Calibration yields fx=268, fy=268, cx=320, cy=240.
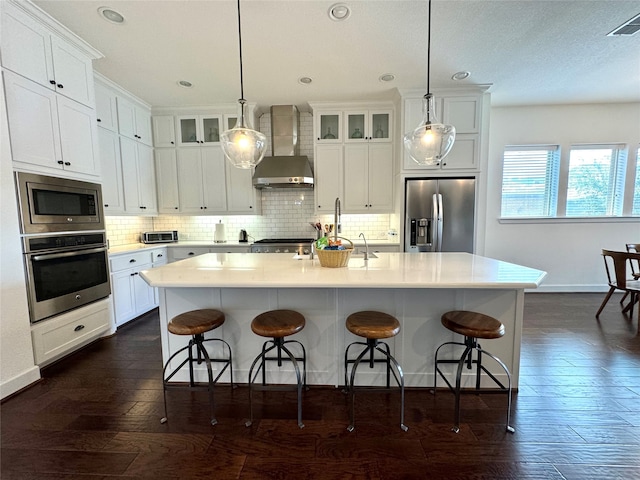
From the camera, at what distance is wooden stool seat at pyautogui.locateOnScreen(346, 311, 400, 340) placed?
1582 mm

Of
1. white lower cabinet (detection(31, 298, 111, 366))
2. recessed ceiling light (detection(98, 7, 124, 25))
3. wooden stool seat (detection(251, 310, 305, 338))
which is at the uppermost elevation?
recessed ceiling light (detection(98, 7, 124, 25))

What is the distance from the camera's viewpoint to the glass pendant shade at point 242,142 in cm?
206

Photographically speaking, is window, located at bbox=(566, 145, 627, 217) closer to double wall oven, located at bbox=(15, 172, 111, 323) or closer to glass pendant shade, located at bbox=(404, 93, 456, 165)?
glass pendant shade, located at bbox=(404, 93, 456, 165)

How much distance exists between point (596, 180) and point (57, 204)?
6959 millimetres

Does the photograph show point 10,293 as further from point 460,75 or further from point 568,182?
point 568,182

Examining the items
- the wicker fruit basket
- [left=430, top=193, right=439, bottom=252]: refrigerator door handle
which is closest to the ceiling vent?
[left=430, top=193, right=439, bottom=252]: refrigerator door handle

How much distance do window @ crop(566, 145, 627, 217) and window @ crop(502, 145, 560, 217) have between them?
0.25m

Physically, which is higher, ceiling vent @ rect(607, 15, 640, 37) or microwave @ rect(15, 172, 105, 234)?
ceiling vent @ rect(607, 15, 640, 37)

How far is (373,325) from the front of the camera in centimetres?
163

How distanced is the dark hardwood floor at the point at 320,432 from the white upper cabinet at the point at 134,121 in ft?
9.46

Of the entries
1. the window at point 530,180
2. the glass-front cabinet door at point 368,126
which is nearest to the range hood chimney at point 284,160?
the glass-front cabinet door at point 368,126

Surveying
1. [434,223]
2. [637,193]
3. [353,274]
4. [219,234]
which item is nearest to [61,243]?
[219,234]

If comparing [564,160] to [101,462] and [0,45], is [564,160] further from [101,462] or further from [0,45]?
[0,45]

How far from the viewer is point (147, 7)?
208 centimetres
